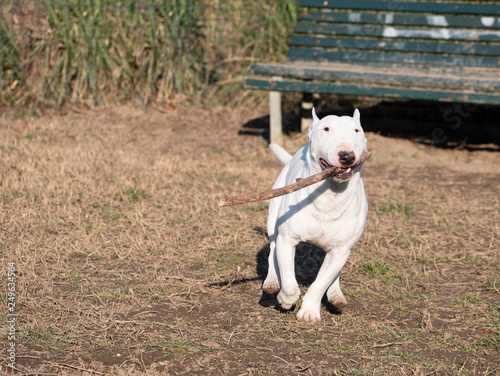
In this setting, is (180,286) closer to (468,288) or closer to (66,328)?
(66,328)

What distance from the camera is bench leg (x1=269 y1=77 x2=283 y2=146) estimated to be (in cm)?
803

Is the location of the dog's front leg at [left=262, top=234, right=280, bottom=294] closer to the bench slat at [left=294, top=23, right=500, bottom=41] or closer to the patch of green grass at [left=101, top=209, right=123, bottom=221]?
the patch of green grass at [left=101, top=209, right=123, bottom=221]

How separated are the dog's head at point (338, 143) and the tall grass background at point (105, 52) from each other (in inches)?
249

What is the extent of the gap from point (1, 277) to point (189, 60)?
6.10 meters

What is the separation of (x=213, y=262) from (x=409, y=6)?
5329 mm

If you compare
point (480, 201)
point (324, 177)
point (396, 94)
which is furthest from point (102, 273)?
point (396, 94)

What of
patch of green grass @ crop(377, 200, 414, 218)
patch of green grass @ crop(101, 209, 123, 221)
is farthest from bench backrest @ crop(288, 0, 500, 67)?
patch of green grass @ crop(101, 209, 123, 221)

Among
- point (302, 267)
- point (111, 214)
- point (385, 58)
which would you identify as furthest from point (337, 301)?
point (385, 58)

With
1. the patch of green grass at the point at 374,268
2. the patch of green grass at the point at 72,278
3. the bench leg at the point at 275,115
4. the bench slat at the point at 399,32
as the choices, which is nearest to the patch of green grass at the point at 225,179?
the bench leg at the point at 275,115

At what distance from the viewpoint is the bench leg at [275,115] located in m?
8.03

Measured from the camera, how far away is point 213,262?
4.88m

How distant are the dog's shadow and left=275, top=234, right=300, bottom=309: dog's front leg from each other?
0.35 meters

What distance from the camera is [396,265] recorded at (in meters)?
4.97

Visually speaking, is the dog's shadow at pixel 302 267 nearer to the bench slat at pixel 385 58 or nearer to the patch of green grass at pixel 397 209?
the patch of green grass at pixel 397 209
